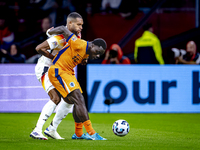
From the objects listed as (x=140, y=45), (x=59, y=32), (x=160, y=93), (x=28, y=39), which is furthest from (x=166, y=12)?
(x=59, y=32)

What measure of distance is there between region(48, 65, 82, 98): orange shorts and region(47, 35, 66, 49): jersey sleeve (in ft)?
1.00

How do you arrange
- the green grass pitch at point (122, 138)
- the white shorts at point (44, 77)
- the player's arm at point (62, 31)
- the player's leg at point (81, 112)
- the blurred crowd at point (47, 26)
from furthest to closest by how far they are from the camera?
the blurred crowd at point (47, 26)
the white shorts at point (44, 77)
the player's arm at point (62, 31)
the player's leg at point (81, 112)
the green grass pitch at point (122, 138)

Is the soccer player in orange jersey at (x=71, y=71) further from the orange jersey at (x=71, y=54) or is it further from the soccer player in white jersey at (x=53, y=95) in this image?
the soccer player in white jersey at (x=53, y=95)

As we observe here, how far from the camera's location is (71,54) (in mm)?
5578

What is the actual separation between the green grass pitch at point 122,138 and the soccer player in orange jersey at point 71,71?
13.6 inches

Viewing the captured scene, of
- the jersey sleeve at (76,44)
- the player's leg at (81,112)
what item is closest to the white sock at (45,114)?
the player's leg at (81,112)

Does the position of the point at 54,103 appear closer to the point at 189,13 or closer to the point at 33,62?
the point at 33,62

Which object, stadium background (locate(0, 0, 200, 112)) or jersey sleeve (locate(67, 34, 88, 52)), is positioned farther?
stadium background (locate(0, 0, 200, 112))

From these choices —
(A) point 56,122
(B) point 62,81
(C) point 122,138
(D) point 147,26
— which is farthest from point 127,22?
(B) point 62,81

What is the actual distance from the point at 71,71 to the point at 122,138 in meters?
1.23

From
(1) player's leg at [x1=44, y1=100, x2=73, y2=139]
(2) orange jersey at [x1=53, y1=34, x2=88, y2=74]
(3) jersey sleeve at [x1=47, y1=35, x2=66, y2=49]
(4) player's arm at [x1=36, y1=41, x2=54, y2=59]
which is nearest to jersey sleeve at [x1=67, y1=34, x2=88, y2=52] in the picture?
(2) orange jersey at [x1=53, y1=34, x2=88, y2=74]

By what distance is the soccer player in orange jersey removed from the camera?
17.7ft

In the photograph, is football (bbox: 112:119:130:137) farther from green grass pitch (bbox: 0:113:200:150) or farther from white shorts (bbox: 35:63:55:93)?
white shorts (bbox: 35:63:55:93)

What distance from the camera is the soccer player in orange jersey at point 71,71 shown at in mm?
5387
